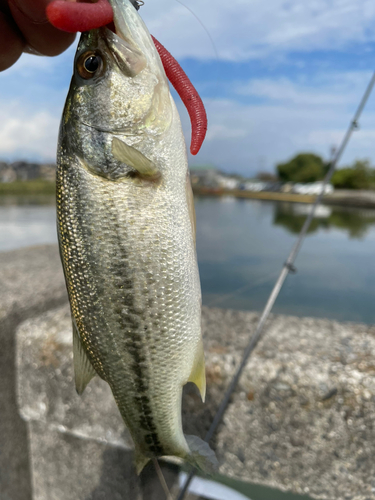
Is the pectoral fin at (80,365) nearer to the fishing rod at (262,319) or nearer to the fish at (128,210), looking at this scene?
the fish at (128,210)

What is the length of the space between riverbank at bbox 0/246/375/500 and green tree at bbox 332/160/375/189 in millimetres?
6577

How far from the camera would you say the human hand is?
1.02m

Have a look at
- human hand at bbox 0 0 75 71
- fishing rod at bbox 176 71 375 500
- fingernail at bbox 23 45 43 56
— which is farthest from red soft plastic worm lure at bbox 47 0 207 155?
fishing rod at bbox 176 71 375 500

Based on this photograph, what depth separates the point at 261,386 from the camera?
128 cm

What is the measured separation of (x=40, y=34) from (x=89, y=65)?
516mm

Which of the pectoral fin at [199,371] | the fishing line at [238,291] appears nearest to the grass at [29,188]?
the fishing line at [238,291]

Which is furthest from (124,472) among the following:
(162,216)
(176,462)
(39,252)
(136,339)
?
(39,252)

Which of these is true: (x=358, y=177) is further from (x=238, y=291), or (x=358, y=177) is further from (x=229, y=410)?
(x=229, y=410)

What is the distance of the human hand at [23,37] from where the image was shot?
102 cm

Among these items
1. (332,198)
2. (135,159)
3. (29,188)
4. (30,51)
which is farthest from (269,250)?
(135,159)

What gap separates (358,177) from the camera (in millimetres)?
7582

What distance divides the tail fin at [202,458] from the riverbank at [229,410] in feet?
2.01

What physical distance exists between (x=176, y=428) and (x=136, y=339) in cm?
22

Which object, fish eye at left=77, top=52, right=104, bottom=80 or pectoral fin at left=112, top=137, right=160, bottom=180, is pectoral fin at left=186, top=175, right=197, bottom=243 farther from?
fish eye at left=77, top=52, right=104, bottom=80
